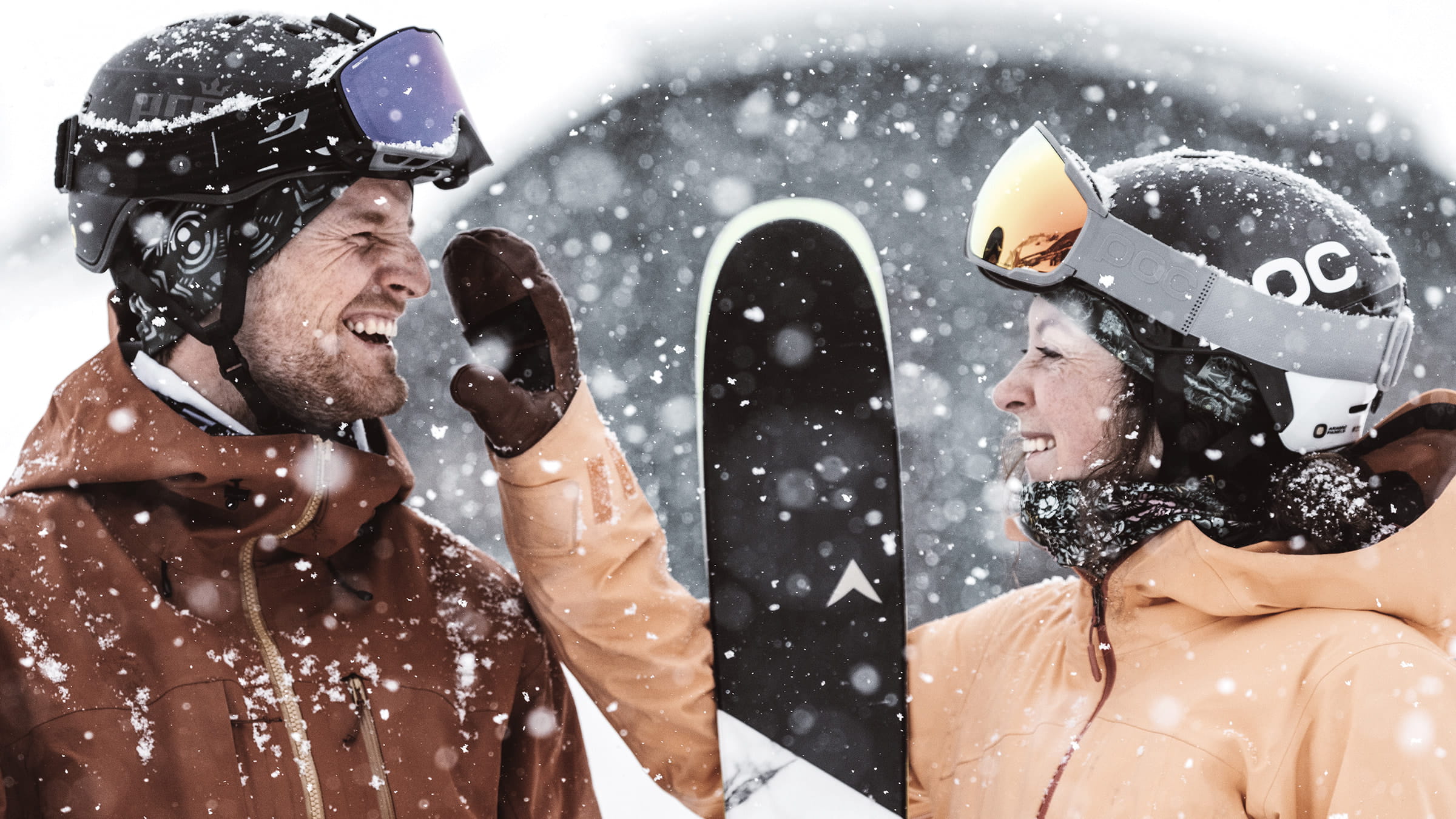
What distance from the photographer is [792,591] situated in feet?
6.58

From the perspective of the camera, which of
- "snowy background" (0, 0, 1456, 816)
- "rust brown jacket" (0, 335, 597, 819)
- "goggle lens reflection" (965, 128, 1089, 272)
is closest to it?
"rust brown jacket" (0, 335, 597, 819)

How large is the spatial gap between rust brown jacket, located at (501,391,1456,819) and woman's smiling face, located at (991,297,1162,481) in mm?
170

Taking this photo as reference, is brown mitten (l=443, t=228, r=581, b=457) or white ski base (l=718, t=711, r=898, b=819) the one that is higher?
brown mitten (l=443, t=228, r=581, b=457)

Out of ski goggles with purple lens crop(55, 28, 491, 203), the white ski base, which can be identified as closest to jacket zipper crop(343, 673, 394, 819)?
the white ski base

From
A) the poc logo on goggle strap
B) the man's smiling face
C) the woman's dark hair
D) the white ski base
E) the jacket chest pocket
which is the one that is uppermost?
the poc logo on goggle strap

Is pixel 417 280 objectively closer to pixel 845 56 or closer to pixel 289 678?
pixel 289 678

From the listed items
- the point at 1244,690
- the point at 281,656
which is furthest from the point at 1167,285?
the point at 281,656

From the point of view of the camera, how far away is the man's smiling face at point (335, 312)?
169 cm

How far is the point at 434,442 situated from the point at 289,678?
650 centimetres

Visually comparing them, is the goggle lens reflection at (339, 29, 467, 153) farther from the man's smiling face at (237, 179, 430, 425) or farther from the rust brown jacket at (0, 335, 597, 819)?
the rust brown jacket at (0, 335, 597, 819)

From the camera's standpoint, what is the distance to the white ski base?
72.2 inches

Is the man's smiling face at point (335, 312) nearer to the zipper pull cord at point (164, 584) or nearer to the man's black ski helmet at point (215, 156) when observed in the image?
the man's black ski helmet at point (215, 156)

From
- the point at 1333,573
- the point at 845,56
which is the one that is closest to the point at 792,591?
the point at 1333,573

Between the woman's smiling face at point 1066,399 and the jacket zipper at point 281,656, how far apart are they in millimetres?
1012
